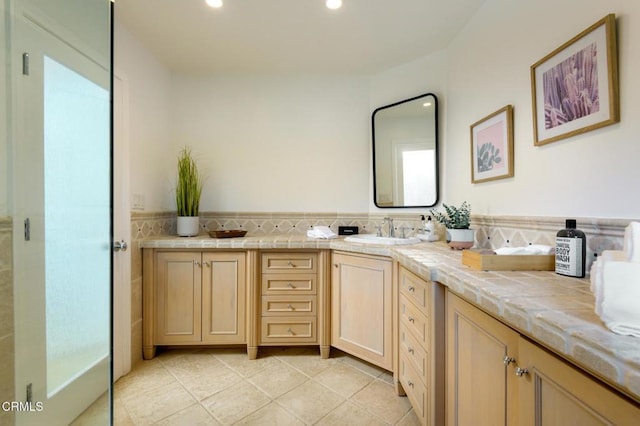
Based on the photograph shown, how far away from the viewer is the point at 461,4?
5.36 ft

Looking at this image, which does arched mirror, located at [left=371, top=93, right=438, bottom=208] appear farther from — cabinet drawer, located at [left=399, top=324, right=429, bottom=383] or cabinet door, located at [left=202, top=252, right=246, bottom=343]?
cabinet door, located at [left=202, top=252, right=246, bottom=343]

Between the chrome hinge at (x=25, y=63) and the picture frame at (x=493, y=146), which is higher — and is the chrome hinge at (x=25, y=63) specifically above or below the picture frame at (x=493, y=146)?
above

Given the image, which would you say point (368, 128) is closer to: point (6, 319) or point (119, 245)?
point (119, 245)

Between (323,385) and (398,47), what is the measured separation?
7.94 ft

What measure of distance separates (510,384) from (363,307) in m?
1.13

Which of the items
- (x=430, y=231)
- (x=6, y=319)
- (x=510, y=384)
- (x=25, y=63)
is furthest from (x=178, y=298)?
(x=510, y=384)

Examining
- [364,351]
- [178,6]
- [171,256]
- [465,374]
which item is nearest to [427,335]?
[465,374]

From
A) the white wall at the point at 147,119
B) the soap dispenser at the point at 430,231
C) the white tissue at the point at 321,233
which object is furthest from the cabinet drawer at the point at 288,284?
the white wall at the point at 147,119

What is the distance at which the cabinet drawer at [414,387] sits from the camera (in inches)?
48.0

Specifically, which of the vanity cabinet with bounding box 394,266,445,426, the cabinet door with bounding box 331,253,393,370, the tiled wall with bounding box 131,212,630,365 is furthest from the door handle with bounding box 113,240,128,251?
the vanity cabinet with bounding box 394,266,445,426

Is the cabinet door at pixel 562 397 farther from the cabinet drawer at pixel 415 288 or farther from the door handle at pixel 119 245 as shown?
the door handle at pixel 119 245

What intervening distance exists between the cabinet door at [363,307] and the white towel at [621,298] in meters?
1.15

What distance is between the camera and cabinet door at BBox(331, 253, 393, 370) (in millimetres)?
1718

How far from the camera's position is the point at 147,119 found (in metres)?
2.10
